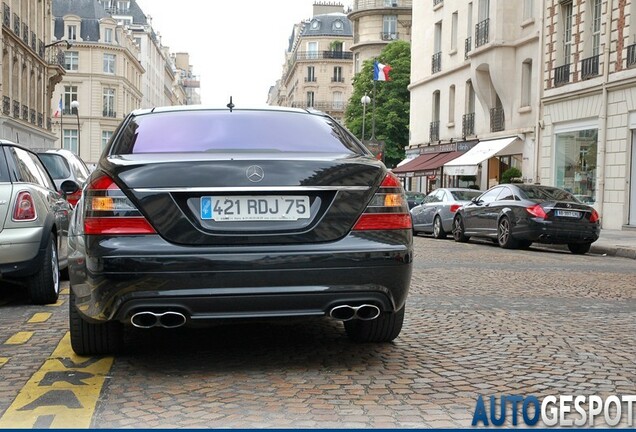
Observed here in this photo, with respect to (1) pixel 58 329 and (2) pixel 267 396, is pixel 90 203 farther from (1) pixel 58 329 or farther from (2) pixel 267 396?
(1) pixel 58 329

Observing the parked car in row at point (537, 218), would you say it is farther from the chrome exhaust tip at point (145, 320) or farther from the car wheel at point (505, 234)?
the chrome exhaust tip at point (145, 320)

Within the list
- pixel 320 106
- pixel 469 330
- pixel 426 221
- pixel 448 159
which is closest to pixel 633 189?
pixel 426 221

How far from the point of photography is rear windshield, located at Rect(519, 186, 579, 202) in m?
17.2

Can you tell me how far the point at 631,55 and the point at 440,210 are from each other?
7.45 m

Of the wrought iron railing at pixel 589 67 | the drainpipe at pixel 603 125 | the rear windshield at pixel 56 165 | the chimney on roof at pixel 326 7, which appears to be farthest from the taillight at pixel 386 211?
the chimney on roof at pixel 326 7

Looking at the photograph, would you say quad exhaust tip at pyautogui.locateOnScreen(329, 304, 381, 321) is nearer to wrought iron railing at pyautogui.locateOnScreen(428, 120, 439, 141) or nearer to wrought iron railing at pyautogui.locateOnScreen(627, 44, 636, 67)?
wrought iron railing at pyautogui.locateOnScreen(627, 44, 636, 67)

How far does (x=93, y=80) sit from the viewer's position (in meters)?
88.4

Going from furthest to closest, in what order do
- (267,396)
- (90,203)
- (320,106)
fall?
1. (320,106)
2. (90,203)
3. (267,396)

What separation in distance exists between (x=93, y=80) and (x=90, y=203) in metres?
87.7

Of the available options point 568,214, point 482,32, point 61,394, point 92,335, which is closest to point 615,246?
point 568,214

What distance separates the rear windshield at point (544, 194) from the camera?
17.2 metres

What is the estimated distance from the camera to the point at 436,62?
138 feet

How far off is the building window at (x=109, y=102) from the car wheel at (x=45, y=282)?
84.7 metres

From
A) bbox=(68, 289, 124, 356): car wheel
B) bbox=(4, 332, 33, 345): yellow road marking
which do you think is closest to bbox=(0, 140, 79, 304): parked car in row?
bbox=(4, 332, 33, 345): yellow road marking
